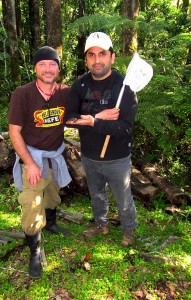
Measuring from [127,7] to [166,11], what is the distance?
375 inches

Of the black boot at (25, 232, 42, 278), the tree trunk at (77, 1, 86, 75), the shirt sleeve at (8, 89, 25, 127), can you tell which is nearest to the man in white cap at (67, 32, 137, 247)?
the shirt sleeve at (8, 89, 25, 127)

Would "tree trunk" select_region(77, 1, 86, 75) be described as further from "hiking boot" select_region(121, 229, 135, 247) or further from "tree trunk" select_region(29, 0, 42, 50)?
"hiking boot" select_region(121, 229, 135, 247)

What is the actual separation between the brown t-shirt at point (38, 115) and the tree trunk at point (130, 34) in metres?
3.46

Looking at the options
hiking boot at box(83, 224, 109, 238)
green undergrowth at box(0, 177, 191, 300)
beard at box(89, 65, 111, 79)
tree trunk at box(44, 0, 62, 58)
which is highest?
tree trunk at box(44, 0, 62, 58)

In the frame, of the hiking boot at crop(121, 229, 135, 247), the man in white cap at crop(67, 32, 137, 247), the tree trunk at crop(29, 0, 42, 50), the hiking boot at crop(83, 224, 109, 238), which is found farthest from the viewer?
the tree trunk at crop(29, 0, 42, 50)

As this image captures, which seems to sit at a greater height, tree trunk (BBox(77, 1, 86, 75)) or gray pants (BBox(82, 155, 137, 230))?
tree trunk (BBox(77, 1, 86, 75))

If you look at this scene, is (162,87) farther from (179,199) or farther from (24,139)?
(24,139)

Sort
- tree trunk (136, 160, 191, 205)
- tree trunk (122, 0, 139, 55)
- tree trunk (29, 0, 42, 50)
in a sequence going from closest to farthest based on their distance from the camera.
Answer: tree trunk (136, 160, 191, 205) → tree trunk (122, 0, 139, 55) → tree trunk (29, 0, 42, 50)

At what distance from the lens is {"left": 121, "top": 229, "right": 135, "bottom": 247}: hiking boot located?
3971 mm

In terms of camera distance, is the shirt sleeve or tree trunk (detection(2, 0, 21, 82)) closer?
the shirt sleeve

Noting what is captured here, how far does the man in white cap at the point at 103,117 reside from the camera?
3155 millimetres

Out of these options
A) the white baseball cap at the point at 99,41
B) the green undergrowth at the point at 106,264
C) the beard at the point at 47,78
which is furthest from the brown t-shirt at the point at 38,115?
the green undergrowth at the point at 106,264

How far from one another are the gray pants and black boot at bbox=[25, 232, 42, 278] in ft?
3.24

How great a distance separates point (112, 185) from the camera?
145 inches
